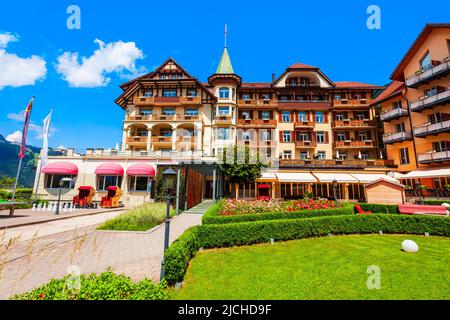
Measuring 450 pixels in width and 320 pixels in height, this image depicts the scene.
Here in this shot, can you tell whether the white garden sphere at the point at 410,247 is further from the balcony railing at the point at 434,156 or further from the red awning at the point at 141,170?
the red awning at the point at 141,170

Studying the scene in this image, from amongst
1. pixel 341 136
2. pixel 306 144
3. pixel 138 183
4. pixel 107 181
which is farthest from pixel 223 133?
pixel 341 136

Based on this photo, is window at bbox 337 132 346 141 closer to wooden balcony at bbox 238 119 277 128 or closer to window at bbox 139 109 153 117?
wooden balcony at bbox 238 119 277 128

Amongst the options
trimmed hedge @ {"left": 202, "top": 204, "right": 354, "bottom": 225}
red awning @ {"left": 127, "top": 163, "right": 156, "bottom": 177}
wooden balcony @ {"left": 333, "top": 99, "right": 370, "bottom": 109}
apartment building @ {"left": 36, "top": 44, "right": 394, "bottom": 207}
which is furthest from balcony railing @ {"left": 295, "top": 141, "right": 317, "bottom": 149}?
red awning @ {"left": 127, "top": 163, "right": 156, "bottom": 177}

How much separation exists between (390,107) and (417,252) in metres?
30.9

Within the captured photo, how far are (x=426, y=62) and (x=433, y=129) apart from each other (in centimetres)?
980

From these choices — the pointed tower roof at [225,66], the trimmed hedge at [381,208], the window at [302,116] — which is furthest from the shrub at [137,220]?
the window at [302,116]

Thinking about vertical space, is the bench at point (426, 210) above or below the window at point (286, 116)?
below

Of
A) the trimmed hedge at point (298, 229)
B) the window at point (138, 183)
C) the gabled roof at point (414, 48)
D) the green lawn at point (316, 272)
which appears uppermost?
the gabled roof at point (414, 48)

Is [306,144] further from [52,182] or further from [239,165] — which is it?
[52,182]

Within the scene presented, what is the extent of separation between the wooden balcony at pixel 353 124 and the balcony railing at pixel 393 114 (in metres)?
2.43

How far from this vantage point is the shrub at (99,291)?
10.9ft

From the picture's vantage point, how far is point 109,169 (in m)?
25.2

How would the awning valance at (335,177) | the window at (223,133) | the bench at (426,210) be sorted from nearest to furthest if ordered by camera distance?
the bench at (426,210) < the awning valance at (335,177) < the window at (223,133)

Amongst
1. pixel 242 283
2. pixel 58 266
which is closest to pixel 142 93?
pixel 58 266
